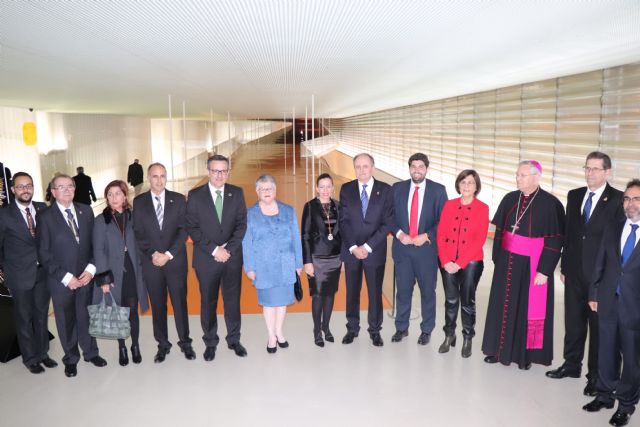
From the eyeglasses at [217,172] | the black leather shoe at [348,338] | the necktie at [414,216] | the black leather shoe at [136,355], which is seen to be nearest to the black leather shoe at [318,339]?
the black leather shoe at [348,338]

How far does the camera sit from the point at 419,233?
407 centimetres

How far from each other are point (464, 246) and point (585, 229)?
2.83 ft

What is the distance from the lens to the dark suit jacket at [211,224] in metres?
3.83

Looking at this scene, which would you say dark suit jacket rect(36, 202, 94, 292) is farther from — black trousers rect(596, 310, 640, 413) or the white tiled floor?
black trousers rect(596, 310, 640, 413)

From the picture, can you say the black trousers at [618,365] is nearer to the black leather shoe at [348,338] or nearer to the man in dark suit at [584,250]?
the man in dark suit at [584,250]

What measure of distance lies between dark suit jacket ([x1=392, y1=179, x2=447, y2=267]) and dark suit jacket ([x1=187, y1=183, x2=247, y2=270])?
1335mm

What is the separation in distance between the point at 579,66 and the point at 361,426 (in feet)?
16.3

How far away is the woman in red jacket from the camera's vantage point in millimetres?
3760

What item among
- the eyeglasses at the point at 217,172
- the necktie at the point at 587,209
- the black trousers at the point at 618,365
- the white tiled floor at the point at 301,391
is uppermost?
the eyeglasses at the point at 217,172

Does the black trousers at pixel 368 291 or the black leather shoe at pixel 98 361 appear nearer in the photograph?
the black leather shoe at pixel 98 361

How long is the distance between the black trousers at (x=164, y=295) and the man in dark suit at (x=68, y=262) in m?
0.44

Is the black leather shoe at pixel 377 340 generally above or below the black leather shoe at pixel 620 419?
above

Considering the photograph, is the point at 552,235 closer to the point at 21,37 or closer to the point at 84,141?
the point at 21,37

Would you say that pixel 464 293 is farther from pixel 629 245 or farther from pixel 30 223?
pixel 30 223
